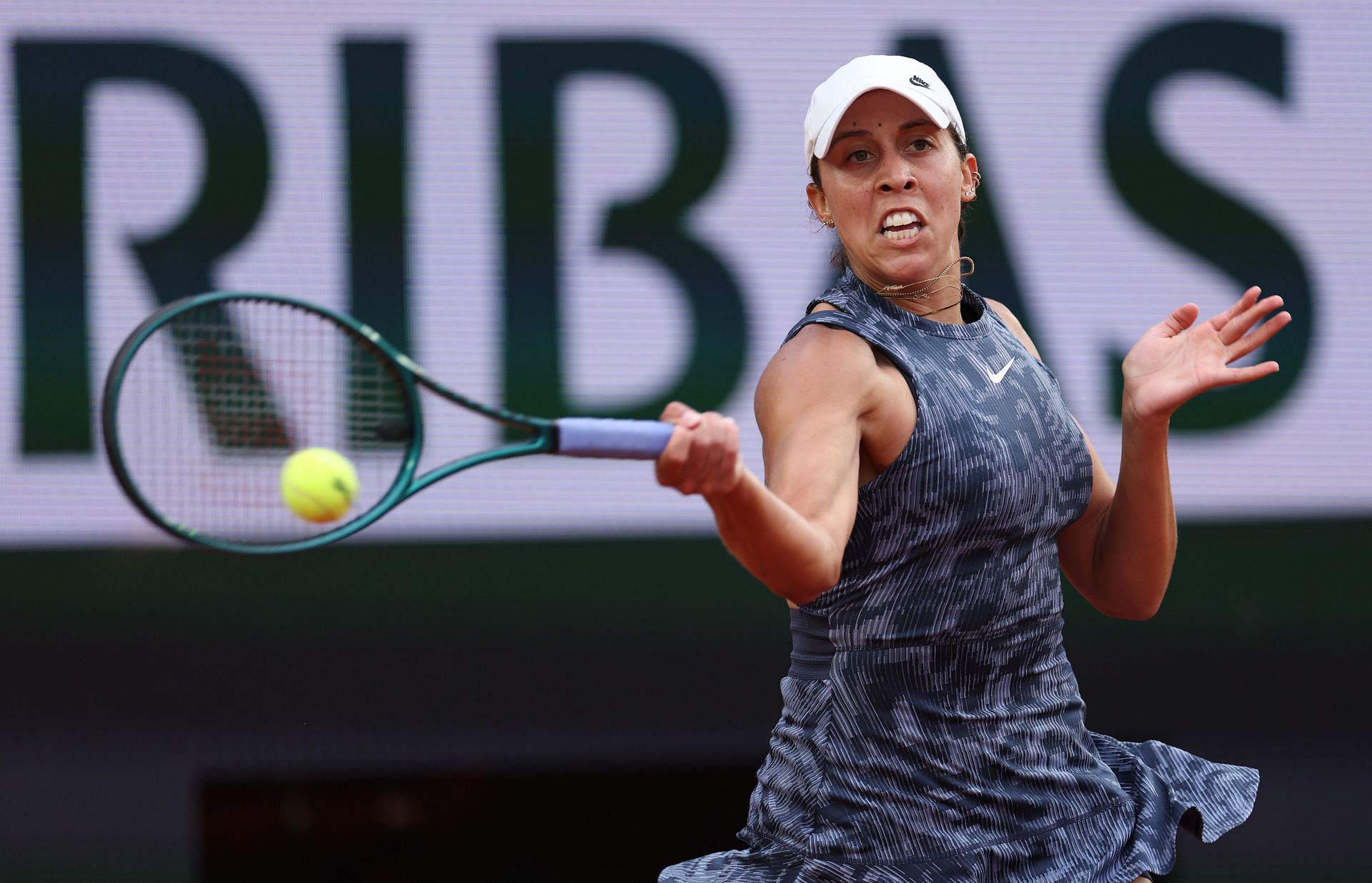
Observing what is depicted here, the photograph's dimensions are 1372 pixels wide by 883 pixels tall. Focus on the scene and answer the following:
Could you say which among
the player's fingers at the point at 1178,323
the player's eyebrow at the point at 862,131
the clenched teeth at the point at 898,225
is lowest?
the player's fingers at the point at 1178,323

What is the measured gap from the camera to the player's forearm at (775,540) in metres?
1.31

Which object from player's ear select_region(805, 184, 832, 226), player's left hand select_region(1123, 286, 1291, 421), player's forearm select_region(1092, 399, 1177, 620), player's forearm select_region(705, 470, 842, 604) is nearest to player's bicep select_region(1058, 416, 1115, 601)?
player's forearm select_region(1092, 399, 1177, 620)

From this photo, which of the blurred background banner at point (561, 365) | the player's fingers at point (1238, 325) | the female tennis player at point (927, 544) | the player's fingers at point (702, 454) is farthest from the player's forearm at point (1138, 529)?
the blurred background banner at point (561, 365)

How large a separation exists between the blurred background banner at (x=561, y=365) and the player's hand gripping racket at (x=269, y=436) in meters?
0.88

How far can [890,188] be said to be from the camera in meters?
1.58

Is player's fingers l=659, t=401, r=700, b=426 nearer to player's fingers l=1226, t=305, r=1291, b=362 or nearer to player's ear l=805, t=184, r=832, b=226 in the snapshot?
player's ear l=805, t=184, r=832, b=226

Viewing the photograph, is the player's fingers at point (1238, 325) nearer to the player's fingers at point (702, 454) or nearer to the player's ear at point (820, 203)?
the player's ear at point (820, 203)

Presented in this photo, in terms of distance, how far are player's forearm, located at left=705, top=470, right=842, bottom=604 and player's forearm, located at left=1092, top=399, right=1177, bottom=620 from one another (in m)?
0.46

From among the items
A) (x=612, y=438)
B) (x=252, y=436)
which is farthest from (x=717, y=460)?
(x=252, y=436)

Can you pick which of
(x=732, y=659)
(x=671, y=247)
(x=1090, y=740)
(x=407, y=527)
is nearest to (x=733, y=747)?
(x=732, y=659)

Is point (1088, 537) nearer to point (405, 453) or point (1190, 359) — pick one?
point (1190, 359)

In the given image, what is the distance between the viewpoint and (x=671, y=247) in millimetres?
3494

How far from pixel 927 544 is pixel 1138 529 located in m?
0.34

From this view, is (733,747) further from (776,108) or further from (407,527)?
(776,108)
